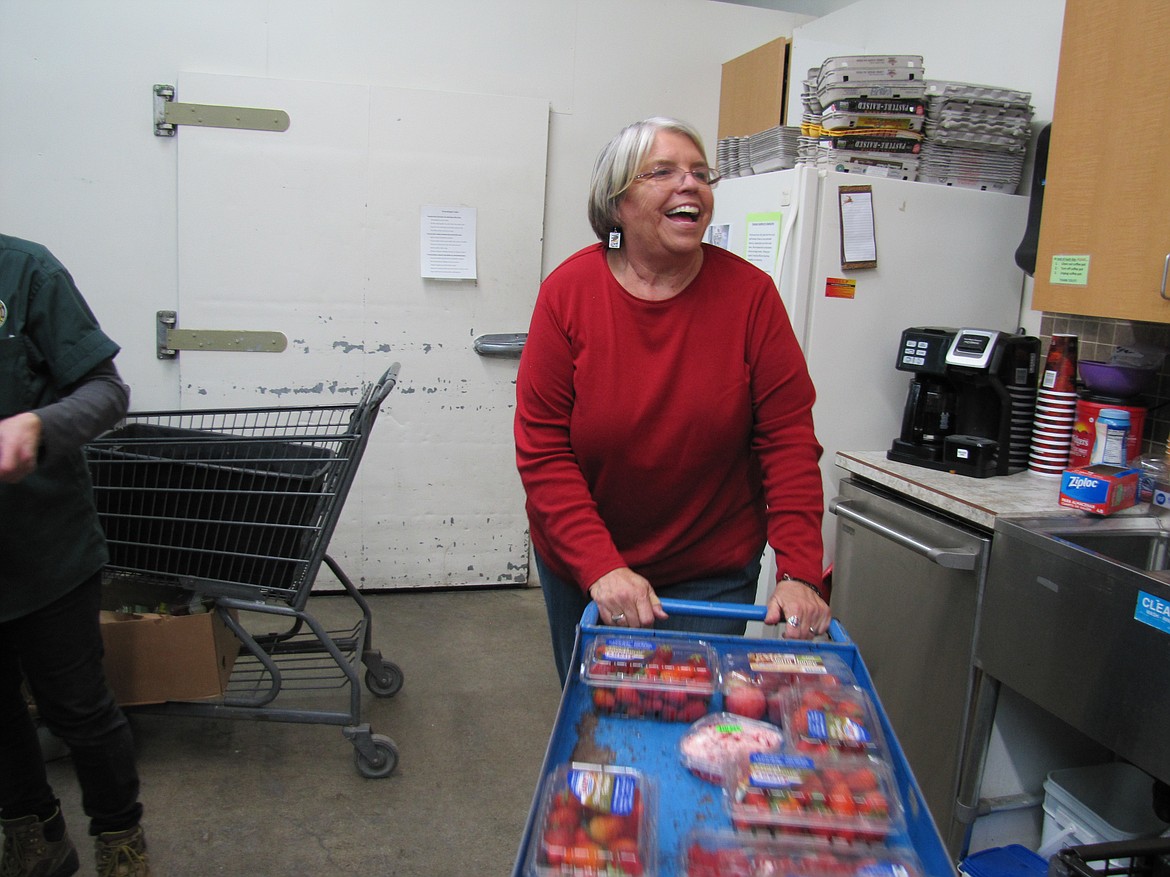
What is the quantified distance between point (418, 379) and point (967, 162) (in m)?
2.18

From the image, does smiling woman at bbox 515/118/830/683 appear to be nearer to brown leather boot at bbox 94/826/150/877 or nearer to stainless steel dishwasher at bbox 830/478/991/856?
stainless steel dishwasher at bbox 830/478/991/856

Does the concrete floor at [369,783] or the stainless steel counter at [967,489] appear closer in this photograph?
the stainless steel counter at [967,489]

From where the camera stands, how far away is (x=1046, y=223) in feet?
7.20

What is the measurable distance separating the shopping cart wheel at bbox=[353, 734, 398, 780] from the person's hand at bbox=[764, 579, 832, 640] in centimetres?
151

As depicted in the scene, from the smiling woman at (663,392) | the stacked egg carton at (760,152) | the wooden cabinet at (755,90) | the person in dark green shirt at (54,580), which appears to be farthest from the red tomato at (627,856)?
the wooden cabinet at (755,90)

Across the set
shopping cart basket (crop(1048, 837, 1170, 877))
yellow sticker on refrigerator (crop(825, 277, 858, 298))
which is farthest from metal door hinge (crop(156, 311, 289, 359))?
shopping cart basket (crop(1048, 837, 1170, 877))

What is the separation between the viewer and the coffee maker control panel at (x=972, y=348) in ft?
7.34

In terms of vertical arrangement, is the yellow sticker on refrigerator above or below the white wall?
below

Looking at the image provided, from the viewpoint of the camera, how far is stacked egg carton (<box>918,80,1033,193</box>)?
2592 millimetres

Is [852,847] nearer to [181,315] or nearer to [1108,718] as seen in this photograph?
[1108,718]

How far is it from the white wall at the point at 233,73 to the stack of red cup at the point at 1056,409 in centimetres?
198

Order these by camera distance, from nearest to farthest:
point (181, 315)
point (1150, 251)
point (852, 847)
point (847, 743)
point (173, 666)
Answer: point (852, 847), point (847, 743), point (1150, 251), point (173, 666), point (181, 315)

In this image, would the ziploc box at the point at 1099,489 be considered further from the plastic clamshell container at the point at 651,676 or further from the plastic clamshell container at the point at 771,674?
the plastic clamshell container at the point at 651,676

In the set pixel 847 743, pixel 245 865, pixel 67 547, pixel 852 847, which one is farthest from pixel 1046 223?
pixel 245 865
